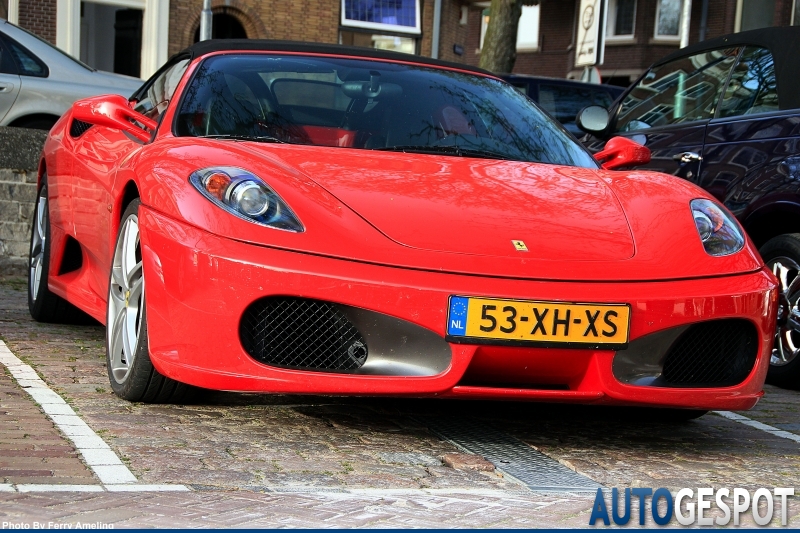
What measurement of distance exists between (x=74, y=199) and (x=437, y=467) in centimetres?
258

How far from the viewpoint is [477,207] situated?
4.24m

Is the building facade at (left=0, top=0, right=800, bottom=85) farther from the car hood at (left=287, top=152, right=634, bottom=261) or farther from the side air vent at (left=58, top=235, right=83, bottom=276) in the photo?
the car hood at (left=287, top=152, right=634, bottom=261)

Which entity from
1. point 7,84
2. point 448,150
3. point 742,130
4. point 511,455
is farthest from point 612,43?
point 511,455

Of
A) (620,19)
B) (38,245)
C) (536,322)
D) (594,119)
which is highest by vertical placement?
(620,19)

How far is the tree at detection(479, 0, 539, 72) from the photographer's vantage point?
20.1 m

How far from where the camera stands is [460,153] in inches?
194

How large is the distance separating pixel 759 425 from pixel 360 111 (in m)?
1.98

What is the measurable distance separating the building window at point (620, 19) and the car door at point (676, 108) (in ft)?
122

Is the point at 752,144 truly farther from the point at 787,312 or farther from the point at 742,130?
the point at 787,312

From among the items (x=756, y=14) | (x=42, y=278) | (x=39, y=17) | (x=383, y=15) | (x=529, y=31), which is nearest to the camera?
(x=42, y=278)

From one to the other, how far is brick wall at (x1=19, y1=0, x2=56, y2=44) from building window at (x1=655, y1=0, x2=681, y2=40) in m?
24.1

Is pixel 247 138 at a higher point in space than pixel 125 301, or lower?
higher

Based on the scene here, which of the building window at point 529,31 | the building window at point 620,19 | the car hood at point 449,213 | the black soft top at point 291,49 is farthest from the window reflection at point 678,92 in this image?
the building window at point 529,31

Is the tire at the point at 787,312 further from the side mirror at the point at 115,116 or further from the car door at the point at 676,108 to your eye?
the side mirror at the point at 115,116
